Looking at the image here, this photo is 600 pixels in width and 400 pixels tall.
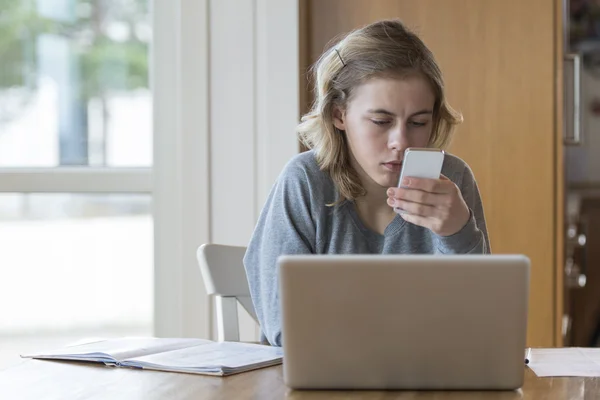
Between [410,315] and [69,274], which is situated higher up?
[410,315]

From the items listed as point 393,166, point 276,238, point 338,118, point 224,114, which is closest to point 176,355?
point 276,238

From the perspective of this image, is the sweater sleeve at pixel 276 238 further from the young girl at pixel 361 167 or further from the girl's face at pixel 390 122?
the girl's face at pixel 390 122

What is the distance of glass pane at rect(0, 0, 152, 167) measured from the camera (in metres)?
2.88

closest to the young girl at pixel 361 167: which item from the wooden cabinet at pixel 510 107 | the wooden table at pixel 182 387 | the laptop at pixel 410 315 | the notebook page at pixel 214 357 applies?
the notebook page at pixel 214 357

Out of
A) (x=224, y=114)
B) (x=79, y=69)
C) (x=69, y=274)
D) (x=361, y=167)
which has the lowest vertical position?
(x=69, y=274)

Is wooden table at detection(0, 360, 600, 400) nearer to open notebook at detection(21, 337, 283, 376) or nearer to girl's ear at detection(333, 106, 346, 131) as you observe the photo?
open notebook at detection(21, 337, 283, 376)

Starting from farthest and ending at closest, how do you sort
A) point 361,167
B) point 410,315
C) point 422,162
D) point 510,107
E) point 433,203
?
point 510,107 → point 361,167 → point 433,203 → point 422,162 → point 410,315

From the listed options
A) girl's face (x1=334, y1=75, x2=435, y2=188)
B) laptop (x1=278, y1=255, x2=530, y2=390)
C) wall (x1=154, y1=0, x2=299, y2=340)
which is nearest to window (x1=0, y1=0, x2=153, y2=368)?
wall (x1=154, y1=0, x2=299, y2=340)

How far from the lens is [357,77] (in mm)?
1692

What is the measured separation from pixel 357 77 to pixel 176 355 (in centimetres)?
67

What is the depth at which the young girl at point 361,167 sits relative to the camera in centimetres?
160

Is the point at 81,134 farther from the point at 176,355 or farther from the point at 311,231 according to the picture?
the point at 176,355

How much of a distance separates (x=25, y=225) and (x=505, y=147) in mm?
1551

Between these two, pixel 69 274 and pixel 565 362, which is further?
pixel 69 274
